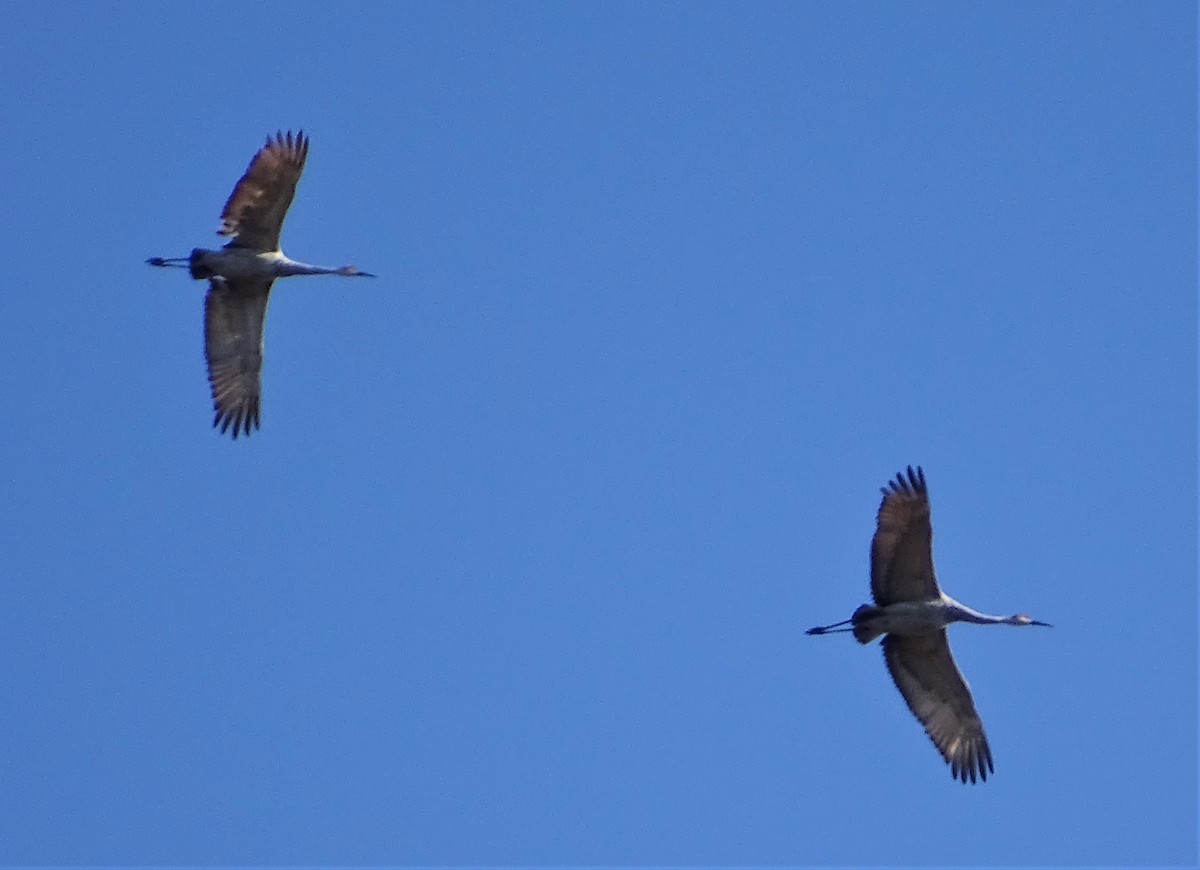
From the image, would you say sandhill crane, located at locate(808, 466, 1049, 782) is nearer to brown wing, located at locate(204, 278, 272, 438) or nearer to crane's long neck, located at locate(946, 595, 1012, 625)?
crane's long neck, located at locate(946, 595, 1012, 625)

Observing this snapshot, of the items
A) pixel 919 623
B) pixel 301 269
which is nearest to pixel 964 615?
pixel 919 623

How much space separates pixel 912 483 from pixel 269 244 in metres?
8.48

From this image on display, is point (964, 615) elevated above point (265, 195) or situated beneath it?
situated beneath

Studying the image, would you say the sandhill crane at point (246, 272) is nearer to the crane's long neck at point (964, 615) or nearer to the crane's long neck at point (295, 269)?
the crane's long neck at point (295, 269)

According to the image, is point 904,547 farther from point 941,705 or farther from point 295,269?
point 295,269

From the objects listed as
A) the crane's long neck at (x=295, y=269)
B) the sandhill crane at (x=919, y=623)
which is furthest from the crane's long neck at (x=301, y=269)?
the sandhill crane at (x=919, y=623)

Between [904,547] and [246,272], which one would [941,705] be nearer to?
[904,547]

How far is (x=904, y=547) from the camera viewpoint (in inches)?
950

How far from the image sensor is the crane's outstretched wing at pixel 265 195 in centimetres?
2542

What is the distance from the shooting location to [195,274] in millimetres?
26156

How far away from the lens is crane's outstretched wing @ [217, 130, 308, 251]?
83.4 feet

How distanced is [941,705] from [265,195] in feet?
33.3

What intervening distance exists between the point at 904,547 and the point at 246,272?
28.6 feet

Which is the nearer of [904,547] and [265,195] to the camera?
[904,547]
